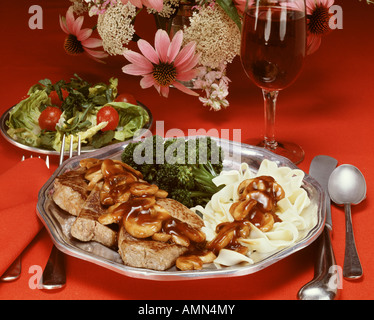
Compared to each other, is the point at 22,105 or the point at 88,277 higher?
the point at 22,105

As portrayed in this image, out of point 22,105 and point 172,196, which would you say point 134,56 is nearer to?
point 22,105

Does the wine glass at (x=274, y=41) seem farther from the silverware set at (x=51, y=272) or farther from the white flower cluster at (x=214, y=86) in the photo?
the silverware set at (x=51, y=272)

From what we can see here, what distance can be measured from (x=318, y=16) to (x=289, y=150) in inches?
32.3

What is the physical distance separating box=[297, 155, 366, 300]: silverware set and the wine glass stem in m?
0.27

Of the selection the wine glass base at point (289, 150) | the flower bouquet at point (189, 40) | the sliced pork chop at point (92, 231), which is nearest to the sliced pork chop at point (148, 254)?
the sliced pork chop at point (92, 231)

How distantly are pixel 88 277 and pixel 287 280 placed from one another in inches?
28.3

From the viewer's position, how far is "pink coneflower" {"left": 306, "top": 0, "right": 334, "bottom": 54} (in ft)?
9.62

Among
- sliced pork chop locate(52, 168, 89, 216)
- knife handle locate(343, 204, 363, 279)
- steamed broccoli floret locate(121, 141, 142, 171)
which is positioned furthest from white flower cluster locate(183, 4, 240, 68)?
knife handle locate(343, 204, 363, 279)

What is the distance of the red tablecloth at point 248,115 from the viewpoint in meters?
1.85

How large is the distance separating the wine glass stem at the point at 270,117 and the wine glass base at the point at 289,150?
0.01 m

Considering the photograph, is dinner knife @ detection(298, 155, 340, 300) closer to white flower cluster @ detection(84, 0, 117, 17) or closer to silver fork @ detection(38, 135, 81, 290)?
silver fork @ detection(38, 135, 81, 290)

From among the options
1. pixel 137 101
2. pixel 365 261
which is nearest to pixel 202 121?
pixel 137 101

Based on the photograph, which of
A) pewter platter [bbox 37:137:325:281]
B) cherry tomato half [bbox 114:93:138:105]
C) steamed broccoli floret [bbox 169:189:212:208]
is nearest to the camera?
pewter platter [bbox 37:137:325:281]

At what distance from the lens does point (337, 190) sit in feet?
7.61
